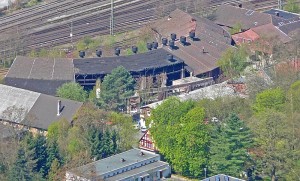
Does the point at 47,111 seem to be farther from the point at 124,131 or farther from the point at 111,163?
the point at 111,163

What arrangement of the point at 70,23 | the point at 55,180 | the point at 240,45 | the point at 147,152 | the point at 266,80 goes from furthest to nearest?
1. the point at 70,23
2. the point at 240,45
3. the point at 266,80
4. the point at 147,152
5. the point at 55,180

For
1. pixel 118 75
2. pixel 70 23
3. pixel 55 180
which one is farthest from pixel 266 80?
pixel 70 23

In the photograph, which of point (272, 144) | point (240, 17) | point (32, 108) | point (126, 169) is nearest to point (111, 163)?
point (126, 169)

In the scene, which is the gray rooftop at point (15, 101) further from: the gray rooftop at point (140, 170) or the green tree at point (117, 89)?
the gray rooftop at point (140, 170)

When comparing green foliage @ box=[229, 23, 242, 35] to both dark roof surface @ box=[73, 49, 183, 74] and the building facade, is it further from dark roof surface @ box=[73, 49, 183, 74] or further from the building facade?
the building facade

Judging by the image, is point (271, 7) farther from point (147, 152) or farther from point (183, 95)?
point (147, 152)

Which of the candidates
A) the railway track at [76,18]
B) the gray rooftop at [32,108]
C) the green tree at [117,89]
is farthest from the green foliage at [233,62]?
the railway track at [76,18]

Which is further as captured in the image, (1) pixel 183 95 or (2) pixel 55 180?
(1) pixel 183 95
